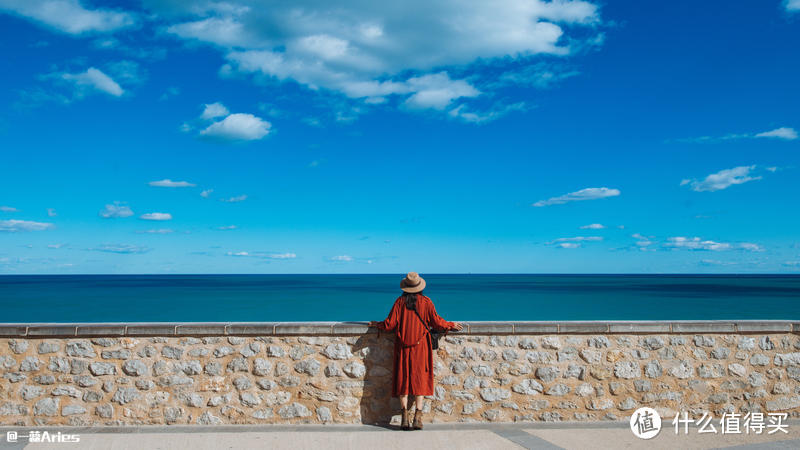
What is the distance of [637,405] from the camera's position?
19.8 ft

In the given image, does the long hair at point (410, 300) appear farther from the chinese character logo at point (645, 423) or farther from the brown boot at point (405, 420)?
the chinese character logo at point (645, 423)

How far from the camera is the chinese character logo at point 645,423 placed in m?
5.48

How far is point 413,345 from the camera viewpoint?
18.6 ft

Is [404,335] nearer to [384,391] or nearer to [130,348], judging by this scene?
[384,391]

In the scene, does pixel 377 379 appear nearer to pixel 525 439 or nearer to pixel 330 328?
pixel 330 328

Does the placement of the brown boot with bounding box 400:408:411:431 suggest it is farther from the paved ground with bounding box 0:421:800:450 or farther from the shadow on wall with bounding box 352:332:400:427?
the shadow on wall with bounding box 352:332:400:427

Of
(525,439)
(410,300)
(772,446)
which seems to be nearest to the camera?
(772,446)

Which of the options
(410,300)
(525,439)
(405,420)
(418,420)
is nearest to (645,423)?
(525,439)

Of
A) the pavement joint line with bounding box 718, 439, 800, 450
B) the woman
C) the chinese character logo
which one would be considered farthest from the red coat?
the pavement joint line with bounding box 718, 439, 800, 450

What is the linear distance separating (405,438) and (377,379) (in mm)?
776

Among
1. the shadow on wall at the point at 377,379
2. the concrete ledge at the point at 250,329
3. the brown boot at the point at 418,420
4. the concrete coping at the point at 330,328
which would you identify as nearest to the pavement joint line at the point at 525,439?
the brown boot at the point at 418,420

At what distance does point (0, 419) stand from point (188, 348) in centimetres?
195

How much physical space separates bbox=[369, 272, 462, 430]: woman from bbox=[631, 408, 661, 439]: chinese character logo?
206 centimetres

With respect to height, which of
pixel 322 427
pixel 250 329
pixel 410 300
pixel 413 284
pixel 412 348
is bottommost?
pixel 322 427
